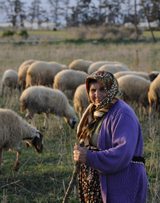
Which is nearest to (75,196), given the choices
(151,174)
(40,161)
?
(151,174)

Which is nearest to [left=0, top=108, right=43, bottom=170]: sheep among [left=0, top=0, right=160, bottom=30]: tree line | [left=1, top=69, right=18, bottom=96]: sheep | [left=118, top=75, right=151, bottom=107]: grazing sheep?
[left=118, top=75, right=151, bottom=107]: grazing sheep

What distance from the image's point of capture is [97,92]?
11.9 feet

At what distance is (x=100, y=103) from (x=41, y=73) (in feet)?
38.3

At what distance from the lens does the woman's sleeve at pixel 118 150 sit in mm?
3473

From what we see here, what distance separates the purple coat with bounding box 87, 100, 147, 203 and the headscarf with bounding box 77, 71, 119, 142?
5 cm

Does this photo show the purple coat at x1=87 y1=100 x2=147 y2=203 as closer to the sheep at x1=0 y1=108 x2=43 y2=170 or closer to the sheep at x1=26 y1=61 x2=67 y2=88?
the sheep at x1=0 y1=108 x2=43 y2=170

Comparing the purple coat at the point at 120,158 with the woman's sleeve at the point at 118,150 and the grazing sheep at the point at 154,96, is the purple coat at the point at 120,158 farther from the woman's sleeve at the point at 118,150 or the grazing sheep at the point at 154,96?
the grazing sheep at the point at 154,96

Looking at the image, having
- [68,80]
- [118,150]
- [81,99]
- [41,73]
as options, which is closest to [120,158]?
[118,150]

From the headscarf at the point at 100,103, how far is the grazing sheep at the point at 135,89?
8.03 metres

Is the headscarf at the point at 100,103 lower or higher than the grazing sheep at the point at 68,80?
higher

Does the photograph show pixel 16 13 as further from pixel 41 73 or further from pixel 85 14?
pixel 41 73

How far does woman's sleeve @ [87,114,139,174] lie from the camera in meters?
3.47

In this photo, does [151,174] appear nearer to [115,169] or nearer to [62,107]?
[115,169]

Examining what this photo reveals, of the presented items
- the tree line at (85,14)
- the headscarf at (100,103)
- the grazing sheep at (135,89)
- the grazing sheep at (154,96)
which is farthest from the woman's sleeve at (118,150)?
the tree line at (85,14)
